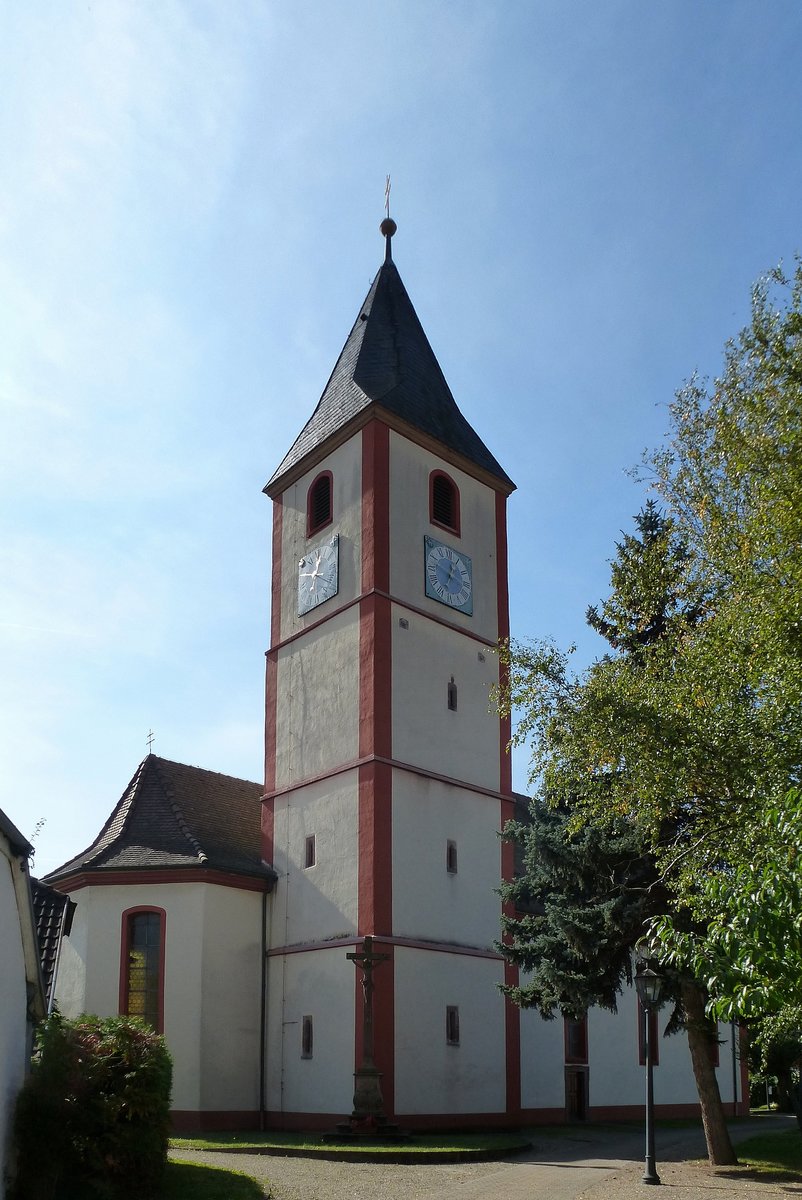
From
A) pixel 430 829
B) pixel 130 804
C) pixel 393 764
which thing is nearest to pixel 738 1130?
pixel 430 829

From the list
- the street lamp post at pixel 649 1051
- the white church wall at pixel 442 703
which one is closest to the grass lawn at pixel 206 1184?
the street lamp post at pixel 649 1051

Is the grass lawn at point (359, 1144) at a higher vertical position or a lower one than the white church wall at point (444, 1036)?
lower

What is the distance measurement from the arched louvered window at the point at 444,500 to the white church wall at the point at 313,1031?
10343 mm

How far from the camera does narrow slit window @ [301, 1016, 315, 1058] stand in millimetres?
22906

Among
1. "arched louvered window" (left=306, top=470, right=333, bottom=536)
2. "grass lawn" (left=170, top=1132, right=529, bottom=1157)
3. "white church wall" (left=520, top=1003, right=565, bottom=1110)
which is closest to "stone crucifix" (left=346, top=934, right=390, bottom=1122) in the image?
"grass lawn" (left=170, top=1132, right=529, bottom=1157)

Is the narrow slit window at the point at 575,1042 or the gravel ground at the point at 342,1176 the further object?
the narrow slit window at the point at 575,1042

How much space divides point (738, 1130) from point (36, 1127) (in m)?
18.7

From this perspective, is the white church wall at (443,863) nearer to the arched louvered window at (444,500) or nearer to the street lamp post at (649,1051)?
the arched louvered window at (444,500)

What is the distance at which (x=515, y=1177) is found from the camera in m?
15.6

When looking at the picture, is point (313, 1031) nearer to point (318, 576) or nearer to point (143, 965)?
point (143, 965)

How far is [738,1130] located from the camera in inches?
979

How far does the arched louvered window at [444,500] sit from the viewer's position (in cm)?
2741

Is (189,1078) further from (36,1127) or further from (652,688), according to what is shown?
(652,688)

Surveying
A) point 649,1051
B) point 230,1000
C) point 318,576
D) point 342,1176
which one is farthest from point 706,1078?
point 318,576
